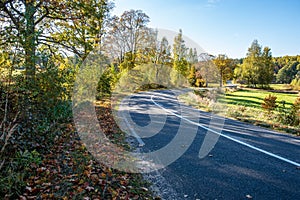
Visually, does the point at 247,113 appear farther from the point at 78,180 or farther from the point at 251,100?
the point at 251,100

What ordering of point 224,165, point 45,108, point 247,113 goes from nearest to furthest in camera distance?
point 224,165 → point 45,108 → point 247,113

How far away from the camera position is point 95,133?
6.18 meters

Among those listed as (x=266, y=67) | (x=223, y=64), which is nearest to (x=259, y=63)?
(x=266, y=67)

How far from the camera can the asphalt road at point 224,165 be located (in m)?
3.14

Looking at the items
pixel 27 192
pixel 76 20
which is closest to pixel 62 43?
pixel 76 20

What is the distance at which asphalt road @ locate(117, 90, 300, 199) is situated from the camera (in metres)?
3.14

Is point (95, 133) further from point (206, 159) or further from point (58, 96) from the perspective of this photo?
point (206, 159)

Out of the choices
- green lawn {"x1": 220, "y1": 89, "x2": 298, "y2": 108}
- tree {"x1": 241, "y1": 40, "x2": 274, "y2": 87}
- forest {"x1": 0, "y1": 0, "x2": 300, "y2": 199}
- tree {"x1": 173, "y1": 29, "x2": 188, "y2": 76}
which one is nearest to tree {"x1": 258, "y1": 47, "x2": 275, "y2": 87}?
tree {"x1": 241, "y1": 40, "x2": 274, "y2": 87}

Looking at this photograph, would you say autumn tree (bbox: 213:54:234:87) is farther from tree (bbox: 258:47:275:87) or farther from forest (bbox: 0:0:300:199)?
forest (bbox: 0:0:300:199)

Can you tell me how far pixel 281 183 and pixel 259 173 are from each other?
0.42 meters

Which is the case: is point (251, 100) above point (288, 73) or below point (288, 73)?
below

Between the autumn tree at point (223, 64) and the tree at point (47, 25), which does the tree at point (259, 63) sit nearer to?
the autumn tree at point (223, 64)

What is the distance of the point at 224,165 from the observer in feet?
13.6

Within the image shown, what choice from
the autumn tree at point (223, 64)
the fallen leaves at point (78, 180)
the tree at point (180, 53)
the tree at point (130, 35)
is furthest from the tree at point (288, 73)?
the fallen leaves at point (78, 180)
